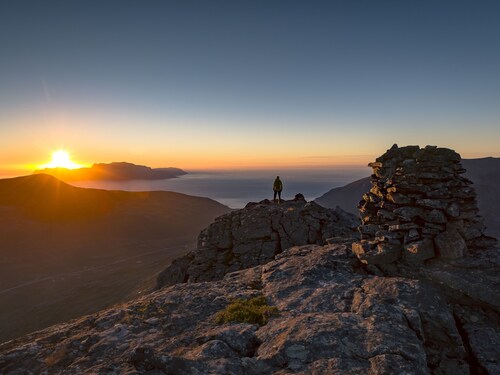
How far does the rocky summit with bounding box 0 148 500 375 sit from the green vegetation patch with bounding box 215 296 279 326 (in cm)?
4

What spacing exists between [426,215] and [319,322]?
727cm

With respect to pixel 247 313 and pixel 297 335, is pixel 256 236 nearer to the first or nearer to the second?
pixel 247 313

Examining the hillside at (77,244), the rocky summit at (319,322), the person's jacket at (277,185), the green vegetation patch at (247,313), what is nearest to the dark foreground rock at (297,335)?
the rocky summit at (319,322)

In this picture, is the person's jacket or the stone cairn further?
the person's jacket

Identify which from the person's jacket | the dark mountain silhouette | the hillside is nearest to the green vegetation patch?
the person's jacket

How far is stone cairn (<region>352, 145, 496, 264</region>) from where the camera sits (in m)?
12.5

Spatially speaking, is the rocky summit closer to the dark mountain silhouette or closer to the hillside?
the hillside

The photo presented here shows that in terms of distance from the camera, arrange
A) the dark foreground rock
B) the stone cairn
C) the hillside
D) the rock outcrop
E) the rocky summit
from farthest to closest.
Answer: the hillside, the rock outcrop, the stone cairn, the rocky summit, the dark foreground rock

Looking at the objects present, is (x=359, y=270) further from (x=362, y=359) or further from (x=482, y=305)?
(x=362, y=359)

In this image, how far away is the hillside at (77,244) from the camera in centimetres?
4959

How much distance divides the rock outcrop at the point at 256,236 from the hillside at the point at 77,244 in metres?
21.4

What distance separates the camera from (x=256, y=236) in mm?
33656

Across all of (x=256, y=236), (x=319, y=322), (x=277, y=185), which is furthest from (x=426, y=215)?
(x=277, y=185)

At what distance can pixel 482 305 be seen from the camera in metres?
10.1
